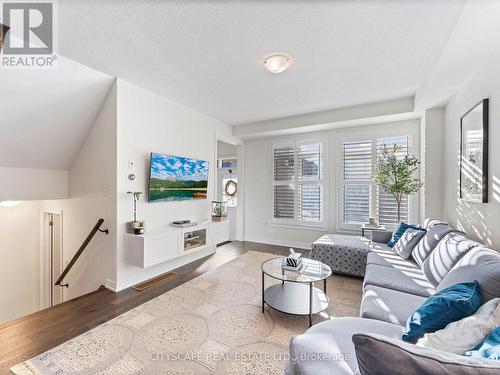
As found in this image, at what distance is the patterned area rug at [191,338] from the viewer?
1703 millimetres

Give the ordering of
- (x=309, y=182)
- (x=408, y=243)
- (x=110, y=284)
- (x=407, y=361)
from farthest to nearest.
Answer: (x=309, y=182)
(x=110, y=284)
(x=408, y=243)
(x=407, y=361)

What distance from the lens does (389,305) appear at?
1754mm

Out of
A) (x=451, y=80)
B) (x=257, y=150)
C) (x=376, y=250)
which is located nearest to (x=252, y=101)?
(x=257, y=150)

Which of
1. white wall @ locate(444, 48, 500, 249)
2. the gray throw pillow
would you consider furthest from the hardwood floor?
the gray throw pillow

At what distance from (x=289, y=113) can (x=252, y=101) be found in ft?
3.07

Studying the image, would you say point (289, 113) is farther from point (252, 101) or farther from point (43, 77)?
point (43, 77)

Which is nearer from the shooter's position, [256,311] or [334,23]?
[334,23]

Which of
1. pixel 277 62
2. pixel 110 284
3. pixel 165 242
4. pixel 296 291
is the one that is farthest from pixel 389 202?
pixel 110 284

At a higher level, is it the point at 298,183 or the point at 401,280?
the point at 298,183

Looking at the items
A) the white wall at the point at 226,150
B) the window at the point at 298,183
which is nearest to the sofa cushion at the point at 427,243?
the window at the point at 298,183

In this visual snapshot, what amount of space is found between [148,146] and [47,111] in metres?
1.19

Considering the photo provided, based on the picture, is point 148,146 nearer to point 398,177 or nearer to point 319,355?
point 319,355

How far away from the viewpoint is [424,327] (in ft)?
3.87

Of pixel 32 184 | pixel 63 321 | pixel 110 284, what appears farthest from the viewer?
pixel 32 184
